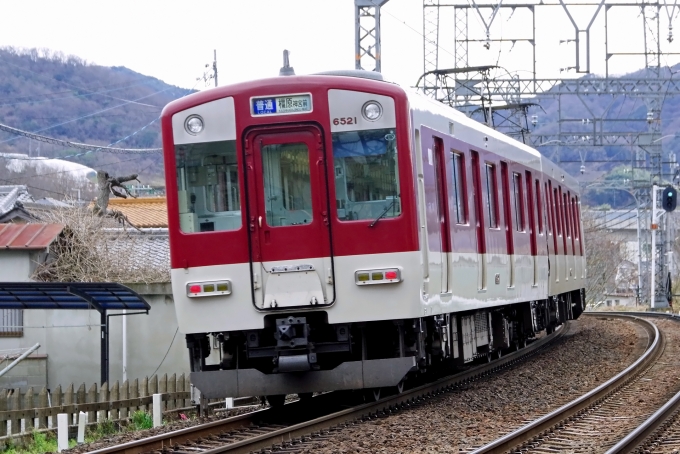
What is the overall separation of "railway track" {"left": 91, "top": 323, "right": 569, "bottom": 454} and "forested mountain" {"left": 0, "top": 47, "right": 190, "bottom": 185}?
350 ft

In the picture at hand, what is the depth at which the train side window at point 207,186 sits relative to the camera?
9.99 metres

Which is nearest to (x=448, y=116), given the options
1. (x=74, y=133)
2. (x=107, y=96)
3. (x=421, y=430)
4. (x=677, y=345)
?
(x=421, y=430)

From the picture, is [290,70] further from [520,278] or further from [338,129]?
[520,278]

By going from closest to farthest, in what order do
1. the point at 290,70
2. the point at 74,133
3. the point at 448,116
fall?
the point at 290,70 → the point at 448,116 → the point at 74,133

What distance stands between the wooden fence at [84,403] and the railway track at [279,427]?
2151 millimetres

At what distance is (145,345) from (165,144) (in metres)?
8.07

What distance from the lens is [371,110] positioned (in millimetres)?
9945

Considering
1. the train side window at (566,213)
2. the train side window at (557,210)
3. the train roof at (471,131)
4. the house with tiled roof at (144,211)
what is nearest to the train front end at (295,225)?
the train roof at (471,131)

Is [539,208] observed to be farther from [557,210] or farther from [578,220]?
[578,220]

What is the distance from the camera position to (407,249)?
9.76m

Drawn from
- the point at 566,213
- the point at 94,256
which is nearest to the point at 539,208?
the point at 566,213

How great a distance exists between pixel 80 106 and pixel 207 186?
13266cm

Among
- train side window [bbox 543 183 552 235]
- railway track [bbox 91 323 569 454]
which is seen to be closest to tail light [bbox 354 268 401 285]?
railway track [bbox 91 323 569 454]

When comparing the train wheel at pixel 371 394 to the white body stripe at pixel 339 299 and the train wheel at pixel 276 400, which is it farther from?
the white body stripe at pixel 339 299
